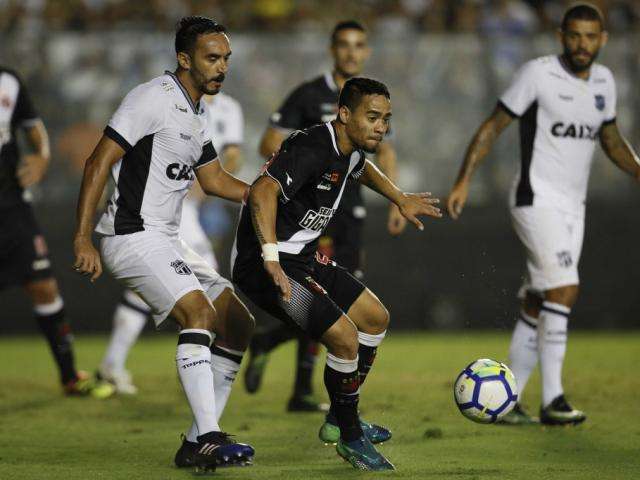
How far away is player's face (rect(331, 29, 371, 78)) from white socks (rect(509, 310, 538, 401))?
235 cm

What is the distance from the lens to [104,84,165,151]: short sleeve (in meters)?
6.35

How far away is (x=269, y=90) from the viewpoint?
14.2 metres

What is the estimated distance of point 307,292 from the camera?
20.7 feet

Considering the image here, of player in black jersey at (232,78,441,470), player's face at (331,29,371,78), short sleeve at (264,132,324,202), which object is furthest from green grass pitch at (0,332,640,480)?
player's face at (331,29,371,78)

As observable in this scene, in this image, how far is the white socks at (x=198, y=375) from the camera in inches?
244

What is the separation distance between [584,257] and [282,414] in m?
6.64

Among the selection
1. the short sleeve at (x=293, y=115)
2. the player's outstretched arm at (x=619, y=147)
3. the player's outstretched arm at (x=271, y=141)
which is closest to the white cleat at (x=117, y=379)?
the player's outstretched arm at (x=271, y=141)

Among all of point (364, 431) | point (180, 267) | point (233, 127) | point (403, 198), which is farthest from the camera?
point (233, 127)

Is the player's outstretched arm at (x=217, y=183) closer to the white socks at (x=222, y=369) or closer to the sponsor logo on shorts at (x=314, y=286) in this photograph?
the sponsor logo on shorts at (x=314, y=286)

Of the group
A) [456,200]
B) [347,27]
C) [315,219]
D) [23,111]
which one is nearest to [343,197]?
[456,200]

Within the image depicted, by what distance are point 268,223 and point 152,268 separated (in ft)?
2.37

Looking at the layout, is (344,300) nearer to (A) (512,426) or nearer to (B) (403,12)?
(A) (512,426)

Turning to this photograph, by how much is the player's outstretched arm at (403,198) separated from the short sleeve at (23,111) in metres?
3.93

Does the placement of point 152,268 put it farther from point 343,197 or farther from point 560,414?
point 560,414
